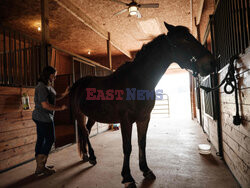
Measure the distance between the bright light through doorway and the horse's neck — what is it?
7.54m

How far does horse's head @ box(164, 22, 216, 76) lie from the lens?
1259 millimetres

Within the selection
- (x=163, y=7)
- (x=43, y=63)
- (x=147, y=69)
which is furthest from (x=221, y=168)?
(x=163, y=7)

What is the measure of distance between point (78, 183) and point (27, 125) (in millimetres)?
1358

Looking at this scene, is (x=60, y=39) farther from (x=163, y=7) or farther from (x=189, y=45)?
(x=189, y=45)

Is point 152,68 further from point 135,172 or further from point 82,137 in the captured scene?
point 82,137

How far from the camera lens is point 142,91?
4.90ft

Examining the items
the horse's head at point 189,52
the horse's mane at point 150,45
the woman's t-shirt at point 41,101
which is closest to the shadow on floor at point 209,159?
Answer: the horse's head at point 189,52

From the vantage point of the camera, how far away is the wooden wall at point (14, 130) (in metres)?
1.98

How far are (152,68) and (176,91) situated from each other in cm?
1015

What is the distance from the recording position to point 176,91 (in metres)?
11.0

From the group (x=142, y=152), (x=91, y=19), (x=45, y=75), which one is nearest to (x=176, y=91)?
(x=91, y=19)

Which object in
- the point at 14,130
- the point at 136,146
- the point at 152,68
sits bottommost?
the point at 136,146

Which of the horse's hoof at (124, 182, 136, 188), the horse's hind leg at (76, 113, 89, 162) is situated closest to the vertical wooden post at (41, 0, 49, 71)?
the horse's hind leg at (76, 113, 89, 162)

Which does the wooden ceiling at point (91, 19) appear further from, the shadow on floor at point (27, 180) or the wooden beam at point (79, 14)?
the shadow on floor at point (27, 180)
